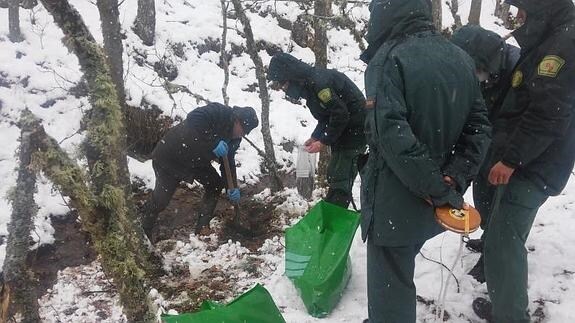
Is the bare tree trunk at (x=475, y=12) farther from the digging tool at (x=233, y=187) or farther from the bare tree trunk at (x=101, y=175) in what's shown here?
the bare tree trunk at (x=101, y=175)

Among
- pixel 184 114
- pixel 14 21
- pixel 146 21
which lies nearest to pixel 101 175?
pixel 184 114

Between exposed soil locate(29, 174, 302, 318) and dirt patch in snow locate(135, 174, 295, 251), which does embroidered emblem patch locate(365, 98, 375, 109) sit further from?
dirt patch in snow locate(135, 174, 295, 251)

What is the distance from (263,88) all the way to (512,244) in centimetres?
368

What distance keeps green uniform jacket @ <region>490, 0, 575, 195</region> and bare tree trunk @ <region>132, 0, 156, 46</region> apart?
26.3 ft

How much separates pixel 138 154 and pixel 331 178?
138 inches

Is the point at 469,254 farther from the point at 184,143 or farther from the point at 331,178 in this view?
the point at 184,143

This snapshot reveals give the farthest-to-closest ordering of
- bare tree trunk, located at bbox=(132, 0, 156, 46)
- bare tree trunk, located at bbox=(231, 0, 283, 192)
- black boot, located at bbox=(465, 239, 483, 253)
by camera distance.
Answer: bare tree trunk, located at bbox=(132, 0, 156, 46) < bare tree trunk, located at bbox=(231, 0, 283, 192) < black boot, located at bbox=(465, 239, 483, 253)

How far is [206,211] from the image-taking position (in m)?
4.78

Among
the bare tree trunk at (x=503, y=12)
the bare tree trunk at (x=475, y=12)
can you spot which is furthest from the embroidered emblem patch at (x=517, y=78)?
the bare tree trunk at (x=503, y=12)

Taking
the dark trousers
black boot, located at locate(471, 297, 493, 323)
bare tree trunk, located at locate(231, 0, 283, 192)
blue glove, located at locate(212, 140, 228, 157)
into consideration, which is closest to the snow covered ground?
black boot, located at locate(471, 297, 493, 323)

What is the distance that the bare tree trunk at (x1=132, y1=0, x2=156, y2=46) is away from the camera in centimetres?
907

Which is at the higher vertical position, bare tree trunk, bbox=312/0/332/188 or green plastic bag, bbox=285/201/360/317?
bare tree trunk, bbox=312/0/332/188

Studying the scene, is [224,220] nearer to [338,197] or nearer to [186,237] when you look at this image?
[186,237]

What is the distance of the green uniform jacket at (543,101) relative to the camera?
2.21m
